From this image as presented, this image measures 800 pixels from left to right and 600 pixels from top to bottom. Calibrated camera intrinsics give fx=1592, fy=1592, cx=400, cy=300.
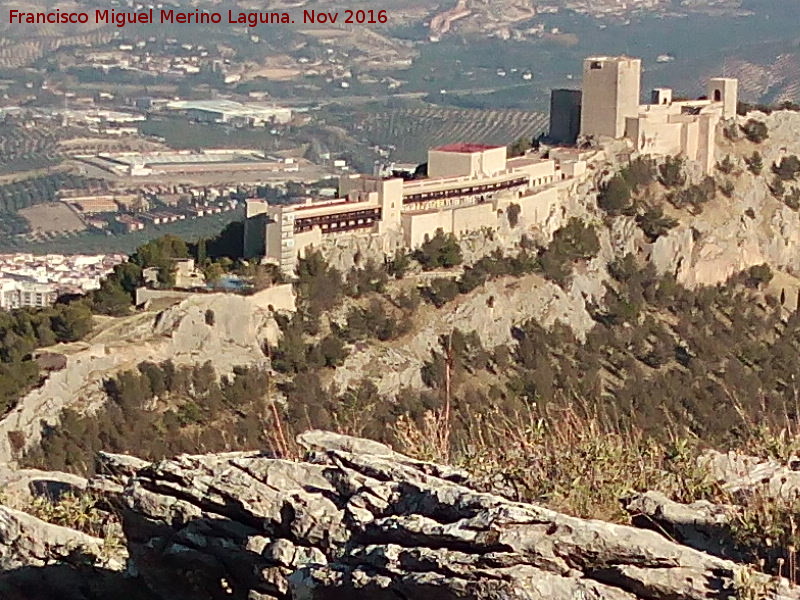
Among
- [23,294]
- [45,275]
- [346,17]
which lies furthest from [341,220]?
[346,17]

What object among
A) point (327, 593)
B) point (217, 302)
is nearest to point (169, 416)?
point (217, 302)

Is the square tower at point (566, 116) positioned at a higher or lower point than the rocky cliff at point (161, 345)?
higher

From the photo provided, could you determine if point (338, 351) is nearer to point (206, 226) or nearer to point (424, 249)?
point (424, 249)

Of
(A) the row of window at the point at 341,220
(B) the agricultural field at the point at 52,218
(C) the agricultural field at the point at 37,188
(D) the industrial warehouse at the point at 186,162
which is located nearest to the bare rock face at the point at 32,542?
(A) the row of window at the point at 341,220

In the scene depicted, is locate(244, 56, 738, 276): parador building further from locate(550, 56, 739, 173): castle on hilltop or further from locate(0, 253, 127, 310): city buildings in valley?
locate(0, 253, 127, 310): city buildings in valley

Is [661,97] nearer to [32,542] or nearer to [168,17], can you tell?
[32,542]

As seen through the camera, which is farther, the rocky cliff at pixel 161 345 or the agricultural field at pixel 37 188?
the agricultural field at pixel 37 188

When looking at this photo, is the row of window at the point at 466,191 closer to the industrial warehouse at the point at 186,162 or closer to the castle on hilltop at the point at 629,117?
the castle on hilltop at the point at 629,117
